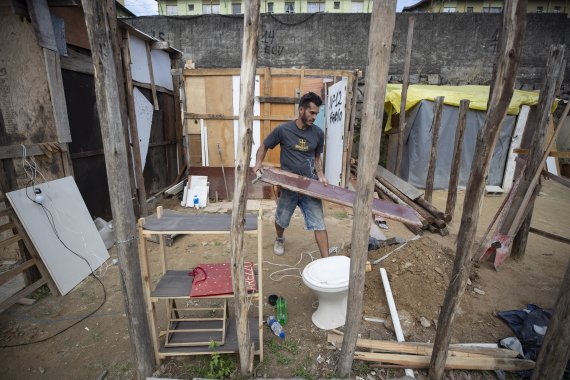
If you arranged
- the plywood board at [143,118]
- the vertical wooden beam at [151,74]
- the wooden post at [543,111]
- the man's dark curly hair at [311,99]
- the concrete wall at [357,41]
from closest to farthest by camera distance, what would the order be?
the man's dark curly hair at [311,99]
the wooden post at [543,111]
the plywood board at [143,118]
the vertical wooden beam at [151,74]
the concrete wall at [357,41]

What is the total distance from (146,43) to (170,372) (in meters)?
5.70

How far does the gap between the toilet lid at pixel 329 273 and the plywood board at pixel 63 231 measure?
111 inches

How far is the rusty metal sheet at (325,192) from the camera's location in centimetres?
324

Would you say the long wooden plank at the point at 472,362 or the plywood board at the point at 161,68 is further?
the plywood board at the point at 161,68

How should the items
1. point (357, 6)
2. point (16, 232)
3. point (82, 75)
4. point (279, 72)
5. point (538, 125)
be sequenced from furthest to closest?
1. point (357, 6)
2. point (279, 72)
3. point (82, 75)
4. point (538, 125)
5. point (16, 232)

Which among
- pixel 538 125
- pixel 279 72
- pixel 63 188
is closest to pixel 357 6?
pixel 279 72

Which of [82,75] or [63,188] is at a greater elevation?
[82,75]

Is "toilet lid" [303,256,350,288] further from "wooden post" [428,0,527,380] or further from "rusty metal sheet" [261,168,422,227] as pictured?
"wooden post" [428,0,527,380]

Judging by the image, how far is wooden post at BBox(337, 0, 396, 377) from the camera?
159 centimetres

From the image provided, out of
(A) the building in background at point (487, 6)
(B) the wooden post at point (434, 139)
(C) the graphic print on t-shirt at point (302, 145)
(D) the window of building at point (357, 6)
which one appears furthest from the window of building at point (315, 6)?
(C) the graphic print on t-shirt at point (302, 145)

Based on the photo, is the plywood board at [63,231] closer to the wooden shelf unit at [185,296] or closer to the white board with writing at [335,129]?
the wooden shelf unit at [185,296]

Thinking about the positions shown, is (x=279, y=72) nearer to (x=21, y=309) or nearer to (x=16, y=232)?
(x=16, y=232)

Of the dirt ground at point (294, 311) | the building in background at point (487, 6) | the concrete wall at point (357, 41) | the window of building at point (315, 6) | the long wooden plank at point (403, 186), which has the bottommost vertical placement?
the dirt ground at point (294, 311)

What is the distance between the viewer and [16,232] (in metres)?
3.12
